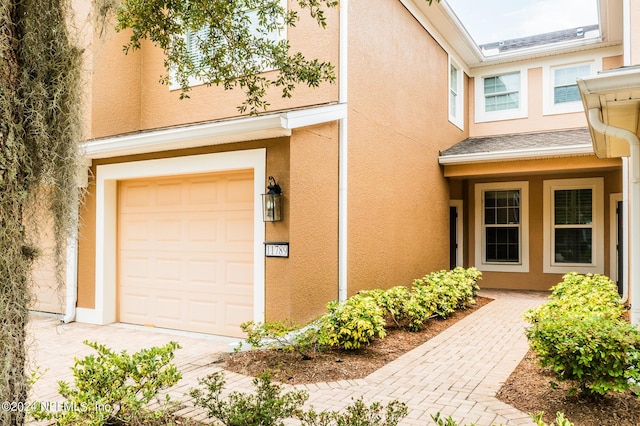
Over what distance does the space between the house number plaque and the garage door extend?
502 millimetres

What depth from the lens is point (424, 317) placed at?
717 cm

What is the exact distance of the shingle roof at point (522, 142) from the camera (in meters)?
9.96

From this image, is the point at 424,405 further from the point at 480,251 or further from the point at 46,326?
the point at 480,251

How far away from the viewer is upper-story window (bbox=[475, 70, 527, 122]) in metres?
12.2

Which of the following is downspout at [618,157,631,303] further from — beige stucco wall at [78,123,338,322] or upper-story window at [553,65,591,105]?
beige stucco wall at [78,123,338,322]

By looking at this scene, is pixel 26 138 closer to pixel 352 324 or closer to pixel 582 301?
pixel 352 324

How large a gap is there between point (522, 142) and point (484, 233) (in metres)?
2.63

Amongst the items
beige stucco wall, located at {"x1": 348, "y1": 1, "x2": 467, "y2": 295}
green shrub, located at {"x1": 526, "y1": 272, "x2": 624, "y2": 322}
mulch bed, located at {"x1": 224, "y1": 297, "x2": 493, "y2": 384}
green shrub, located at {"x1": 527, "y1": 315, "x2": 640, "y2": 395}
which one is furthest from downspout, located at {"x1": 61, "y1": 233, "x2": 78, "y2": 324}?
green shrub, located at {"x1": 527, "y1": 315, "x2": 640, "y2": 395}

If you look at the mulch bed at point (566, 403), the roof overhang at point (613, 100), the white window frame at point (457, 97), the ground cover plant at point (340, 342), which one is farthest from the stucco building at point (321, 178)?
the roof overhang at point (613, 100)

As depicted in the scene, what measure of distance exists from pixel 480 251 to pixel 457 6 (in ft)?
19.7

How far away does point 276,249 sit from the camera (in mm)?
6094

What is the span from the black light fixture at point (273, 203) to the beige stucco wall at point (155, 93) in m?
1.61

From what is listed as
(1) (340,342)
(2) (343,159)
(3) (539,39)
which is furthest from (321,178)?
(3) (539,39)

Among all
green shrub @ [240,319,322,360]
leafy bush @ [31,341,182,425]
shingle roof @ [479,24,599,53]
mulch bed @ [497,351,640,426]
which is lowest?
mulch bed @ [497,351,640,426]
